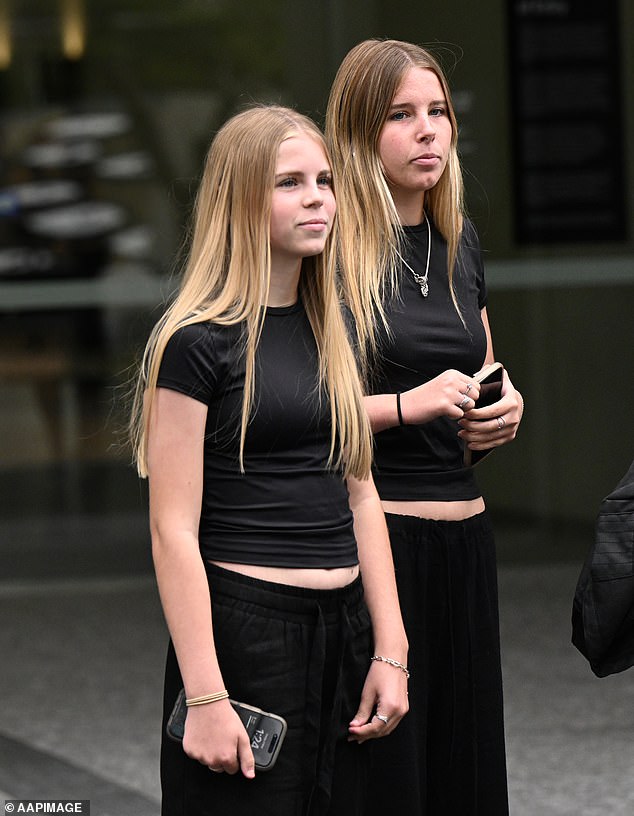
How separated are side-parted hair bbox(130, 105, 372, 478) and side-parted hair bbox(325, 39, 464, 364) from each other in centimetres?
34

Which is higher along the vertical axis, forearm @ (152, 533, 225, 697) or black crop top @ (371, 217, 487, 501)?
black crop top @ (371, 217, 487, 501)

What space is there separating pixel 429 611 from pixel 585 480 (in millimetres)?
5116

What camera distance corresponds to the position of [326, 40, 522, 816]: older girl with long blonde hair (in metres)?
2.96

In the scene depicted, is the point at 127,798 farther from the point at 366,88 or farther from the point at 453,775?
the point at 366,88

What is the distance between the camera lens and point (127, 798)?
14.9 ft

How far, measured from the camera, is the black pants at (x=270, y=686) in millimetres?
2463

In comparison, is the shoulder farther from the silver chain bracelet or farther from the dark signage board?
the dark signage board

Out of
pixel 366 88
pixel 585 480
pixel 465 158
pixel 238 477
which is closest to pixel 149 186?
pixel 465 158

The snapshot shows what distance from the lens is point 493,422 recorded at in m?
2.89

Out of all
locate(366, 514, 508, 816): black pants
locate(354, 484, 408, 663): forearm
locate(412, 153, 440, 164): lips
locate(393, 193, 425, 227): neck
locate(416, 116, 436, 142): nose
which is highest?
locate(416, 116, 436, 142): nose

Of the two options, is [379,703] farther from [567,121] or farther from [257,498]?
[567,121]

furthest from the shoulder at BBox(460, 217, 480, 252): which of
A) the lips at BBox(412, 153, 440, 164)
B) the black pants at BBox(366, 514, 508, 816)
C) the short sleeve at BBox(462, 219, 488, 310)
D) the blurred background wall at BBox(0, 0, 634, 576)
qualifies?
the blurred background wall at BBox(0, 0, 634, 576)

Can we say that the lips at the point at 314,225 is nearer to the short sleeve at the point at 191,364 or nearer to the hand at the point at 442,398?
the short sleeve at the point at 191,364

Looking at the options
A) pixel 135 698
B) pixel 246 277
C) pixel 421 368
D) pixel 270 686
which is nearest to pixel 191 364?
pixel 246 277
